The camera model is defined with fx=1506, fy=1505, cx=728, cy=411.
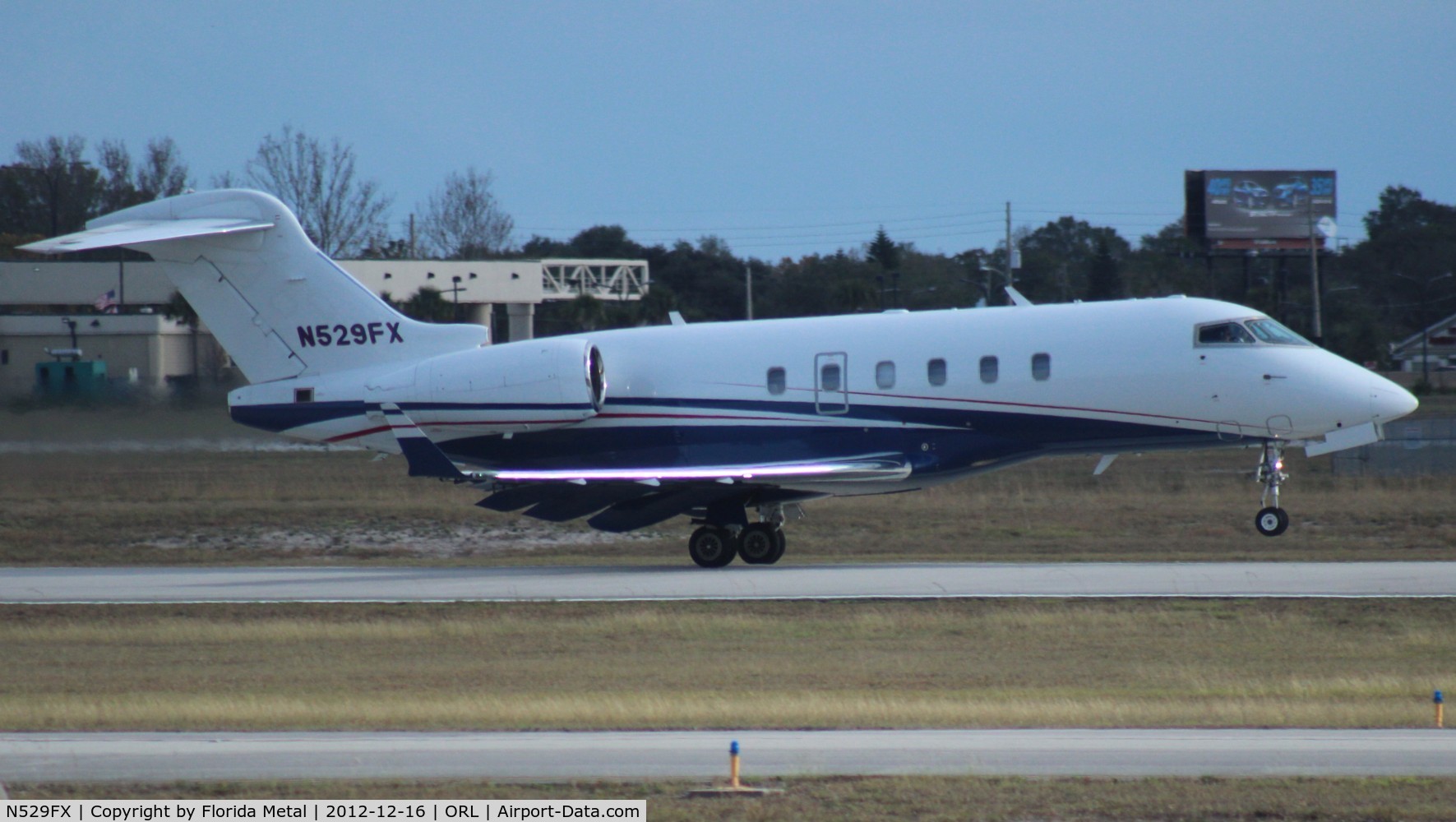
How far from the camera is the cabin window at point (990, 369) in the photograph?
22656 mm

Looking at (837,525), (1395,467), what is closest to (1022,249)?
(1395,467)

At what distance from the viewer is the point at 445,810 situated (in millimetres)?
8789

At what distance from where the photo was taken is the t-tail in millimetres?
24781

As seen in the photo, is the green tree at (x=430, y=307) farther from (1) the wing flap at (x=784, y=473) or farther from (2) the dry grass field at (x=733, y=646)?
(1) the wing flap at (x=784, y=473)

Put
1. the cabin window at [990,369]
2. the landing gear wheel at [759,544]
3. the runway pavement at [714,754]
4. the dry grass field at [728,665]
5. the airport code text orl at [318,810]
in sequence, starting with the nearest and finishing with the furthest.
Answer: the airport code text orl at [318,810] → the runway pavement at [714,754] → the dry grass field at [728,665] → the cabin window at [990,369] → the landing gear wheel at [759,544]

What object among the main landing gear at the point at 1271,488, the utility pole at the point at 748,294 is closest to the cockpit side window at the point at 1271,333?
the main landing gear at the point at 1271,488

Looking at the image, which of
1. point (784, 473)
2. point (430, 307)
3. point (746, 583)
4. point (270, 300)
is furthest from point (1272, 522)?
point (430, 307)

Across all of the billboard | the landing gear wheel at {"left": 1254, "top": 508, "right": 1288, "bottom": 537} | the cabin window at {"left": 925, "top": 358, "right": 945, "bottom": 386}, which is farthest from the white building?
the billboard

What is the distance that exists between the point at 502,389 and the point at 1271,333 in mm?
11786

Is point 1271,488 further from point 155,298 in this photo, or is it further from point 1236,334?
point 155,298

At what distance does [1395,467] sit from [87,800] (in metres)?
34.6

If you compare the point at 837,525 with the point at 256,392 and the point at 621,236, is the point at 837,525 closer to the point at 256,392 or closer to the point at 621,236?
the point at 256,392

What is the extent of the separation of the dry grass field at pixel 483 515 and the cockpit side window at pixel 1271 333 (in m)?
3.77

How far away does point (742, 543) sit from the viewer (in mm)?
24219
